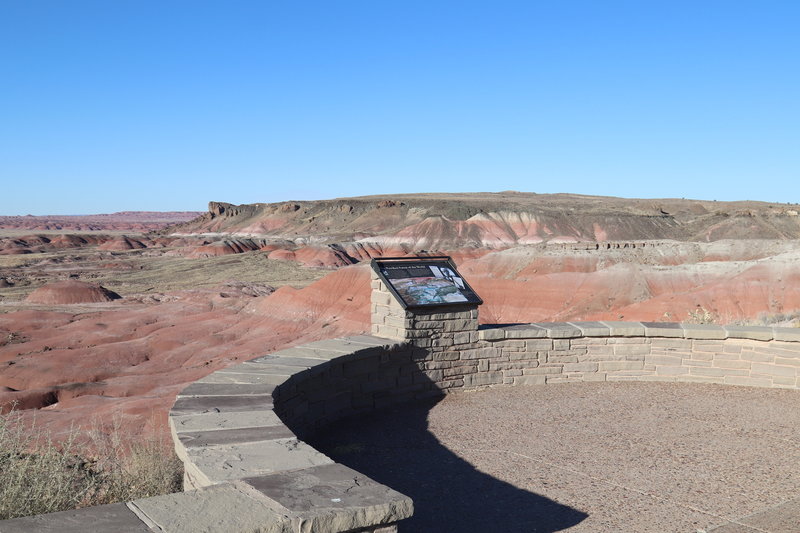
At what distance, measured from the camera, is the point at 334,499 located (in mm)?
3406

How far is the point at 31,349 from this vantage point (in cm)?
2748

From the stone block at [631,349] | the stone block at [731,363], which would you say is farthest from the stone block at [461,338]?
the stone block at [731,363]

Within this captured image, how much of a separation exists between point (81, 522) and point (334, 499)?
1217 millimetres

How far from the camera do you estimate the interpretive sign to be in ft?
28.1

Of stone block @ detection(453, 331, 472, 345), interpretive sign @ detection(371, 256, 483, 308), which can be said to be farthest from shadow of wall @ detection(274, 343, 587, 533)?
interpretive sign @ detection(371, 256, 483, 308)

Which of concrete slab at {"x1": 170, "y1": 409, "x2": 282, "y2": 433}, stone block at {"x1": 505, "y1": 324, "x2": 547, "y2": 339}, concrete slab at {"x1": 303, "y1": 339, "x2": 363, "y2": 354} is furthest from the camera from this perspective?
stone block at {"x1": 505, "y1": 324, "x2": 547, "y2": 339}

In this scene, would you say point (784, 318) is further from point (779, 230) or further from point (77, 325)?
point (779, 230)

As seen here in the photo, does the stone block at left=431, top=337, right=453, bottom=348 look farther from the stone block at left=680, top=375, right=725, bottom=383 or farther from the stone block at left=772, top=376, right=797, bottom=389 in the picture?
the stone block at left=772, top=376, right=797, bottom=389

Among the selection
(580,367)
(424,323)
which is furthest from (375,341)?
(580,367)

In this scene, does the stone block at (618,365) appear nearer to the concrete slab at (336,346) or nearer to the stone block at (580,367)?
the stone block at (580,367)

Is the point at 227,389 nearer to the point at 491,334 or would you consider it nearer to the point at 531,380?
the point at 491,334

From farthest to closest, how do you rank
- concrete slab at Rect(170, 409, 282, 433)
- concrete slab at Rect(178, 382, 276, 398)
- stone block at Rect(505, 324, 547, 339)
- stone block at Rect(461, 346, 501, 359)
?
stone block at Rect(505, 324, 547, 339) → stone block at Rect(461, 346, 501, 359) → concrete slab at Rect(178, 382, 276, 398) → concrete slab at Rect(170, 409, 282, 433)

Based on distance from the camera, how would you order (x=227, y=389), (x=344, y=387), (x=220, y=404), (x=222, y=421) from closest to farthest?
(x=222, y=421), (x=220, y=404), (x=227, y=389), (x=344, y=387)

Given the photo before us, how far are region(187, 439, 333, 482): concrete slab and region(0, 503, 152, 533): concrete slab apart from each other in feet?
2.48
